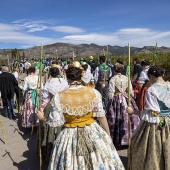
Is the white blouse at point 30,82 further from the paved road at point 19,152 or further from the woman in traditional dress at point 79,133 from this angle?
the woman in traditional dress at point 79,133

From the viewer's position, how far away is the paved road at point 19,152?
13.6 ft

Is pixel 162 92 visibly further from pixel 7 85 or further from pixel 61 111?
pixel 7 85

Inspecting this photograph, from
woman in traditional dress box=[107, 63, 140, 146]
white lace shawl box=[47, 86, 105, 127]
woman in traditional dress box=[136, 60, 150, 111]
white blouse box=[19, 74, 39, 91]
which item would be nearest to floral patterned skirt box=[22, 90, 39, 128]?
white blouse box=[19, 74, 39, 91]

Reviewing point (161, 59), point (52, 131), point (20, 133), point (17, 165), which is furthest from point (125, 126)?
point (161, 59)

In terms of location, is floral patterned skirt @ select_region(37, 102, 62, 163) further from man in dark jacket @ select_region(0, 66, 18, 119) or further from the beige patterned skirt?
man in dark jacket @ select_region(0, 66, 18, 119)

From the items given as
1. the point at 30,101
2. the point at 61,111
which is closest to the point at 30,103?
the point at 30,101

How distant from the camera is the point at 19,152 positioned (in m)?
4.72

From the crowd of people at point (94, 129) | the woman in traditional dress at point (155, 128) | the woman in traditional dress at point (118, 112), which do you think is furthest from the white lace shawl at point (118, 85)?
the woman in traditional dress at point (155, 128)

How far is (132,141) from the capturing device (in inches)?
136

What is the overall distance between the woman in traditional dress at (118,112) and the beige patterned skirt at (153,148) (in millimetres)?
1282

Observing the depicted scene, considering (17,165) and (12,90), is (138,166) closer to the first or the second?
(17,165)

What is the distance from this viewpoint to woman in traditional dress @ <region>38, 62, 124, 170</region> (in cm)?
→ 259

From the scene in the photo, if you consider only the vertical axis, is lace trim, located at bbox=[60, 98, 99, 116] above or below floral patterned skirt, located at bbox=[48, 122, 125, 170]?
above

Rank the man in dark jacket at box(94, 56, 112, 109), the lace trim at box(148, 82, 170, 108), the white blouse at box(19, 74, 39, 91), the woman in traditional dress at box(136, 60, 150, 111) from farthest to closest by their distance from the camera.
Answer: the man in dark jacket at box(94, 56, 112, 109)
the white blouse at box(19, 74, 39, 91)
the woman in traditional dress at box(136, 60, 150, 111)
the lace trim at box(148, 82, 170, 108)
